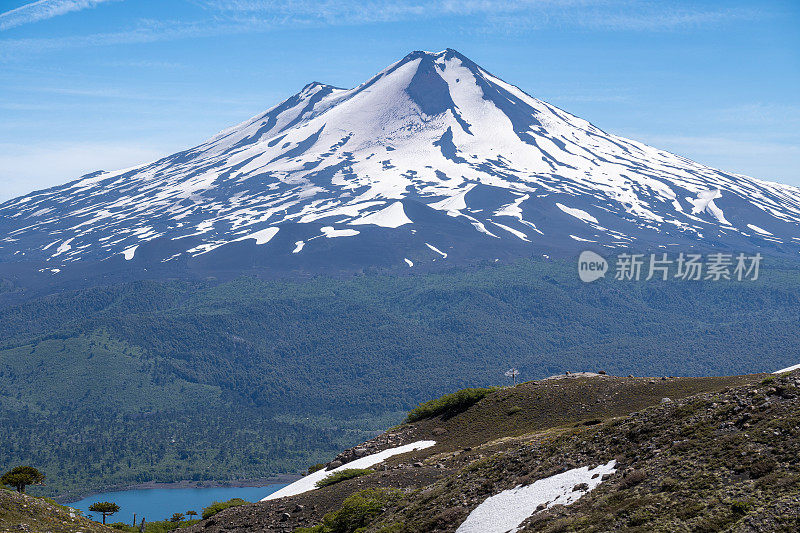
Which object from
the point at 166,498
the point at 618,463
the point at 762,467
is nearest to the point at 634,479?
the point at 618,463

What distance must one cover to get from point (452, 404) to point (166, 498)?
144m

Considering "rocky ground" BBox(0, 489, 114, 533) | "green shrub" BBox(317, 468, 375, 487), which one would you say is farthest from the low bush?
"rocky ground" BBox(0, 489, 114, 533)

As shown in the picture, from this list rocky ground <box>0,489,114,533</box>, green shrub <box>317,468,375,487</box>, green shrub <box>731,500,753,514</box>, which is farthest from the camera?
green shrub <box>317,468,375,487</box>

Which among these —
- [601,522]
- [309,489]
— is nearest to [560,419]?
[309,489]

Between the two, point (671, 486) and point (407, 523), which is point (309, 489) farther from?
point (671, 486)

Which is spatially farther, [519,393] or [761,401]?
[519,393]

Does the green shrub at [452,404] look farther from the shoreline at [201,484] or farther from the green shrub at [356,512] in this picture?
the shoreline at [201,484]

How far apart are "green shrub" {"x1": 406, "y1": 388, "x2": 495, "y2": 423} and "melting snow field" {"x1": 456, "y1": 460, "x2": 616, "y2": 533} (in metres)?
17.8

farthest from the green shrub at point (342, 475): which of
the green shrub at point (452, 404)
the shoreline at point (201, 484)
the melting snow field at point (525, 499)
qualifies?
the shoreline at point (201, 484)

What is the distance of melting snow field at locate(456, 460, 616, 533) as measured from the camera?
24.1 m

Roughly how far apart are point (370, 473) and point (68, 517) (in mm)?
12138

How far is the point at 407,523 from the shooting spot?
27.1 metres

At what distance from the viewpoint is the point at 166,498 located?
173 m

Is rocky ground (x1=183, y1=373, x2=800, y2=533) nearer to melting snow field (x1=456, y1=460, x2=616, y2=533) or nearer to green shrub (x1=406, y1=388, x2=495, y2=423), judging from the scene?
melting snow field (x1=456, y1=460, x2=616, y2=533)
